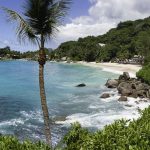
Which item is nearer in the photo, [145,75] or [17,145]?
[17,145]

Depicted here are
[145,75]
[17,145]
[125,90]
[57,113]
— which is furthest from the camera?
[145,75]

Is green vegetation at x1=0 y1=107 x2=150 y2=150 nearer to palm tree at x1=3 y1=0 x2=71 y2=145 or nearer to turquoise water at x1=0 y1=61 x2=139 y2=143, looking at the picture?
palm tree at x1=3 y1=0 x2=71 y2=145

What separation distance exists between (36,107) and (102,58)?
112 m

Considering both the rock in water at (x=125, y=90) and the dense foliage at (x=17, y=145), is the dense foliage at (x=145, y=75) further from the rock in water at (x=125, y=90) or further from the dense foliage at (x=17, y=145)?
the dense foliage at (x=17, y=145)

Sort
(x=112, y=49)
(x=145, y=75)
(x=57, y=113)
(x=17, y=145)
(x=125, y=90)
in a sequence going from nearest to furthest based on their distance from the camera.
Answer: (x=17, y=145)
(x=57, y=113)
(x=125, y=90)
(x=145, y=75)
(x=112, y=49)

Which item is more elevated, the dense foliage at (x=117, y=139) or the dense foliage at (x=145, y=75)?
the dense foliage at (x=117, y=139)

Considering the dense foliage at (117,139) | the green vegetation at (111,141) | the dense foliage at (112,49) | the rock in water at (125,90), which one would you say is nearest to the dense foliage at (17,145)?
the green vegetation at (111,141)

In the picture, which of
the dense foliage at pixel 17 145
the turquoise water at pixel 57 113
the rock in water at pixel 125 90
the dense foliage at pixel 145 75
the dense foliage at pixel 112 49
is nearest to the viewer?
the dense foliage at pixel 17 145

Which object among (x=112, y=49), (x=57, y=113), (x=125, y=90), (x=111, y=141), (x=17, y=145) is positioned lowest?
(x=57, y=113)

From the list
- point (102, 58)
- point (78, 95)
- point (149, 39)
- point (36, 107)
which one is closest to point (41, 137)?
point (36, 107)

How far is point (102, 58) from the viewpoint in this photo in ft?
512

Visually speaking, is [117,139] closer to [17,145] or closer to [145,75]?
[17,145]

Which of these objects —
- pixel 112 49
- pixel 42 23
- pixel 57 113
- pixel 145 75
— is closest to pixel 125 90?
pixel 145 75

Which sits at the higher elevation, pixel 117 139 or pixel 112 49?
pixel 112 49
